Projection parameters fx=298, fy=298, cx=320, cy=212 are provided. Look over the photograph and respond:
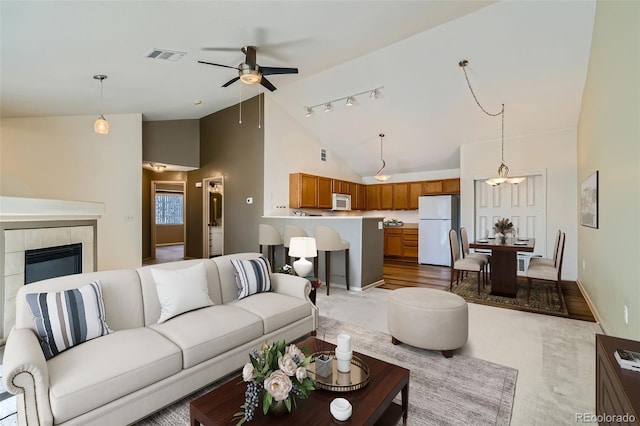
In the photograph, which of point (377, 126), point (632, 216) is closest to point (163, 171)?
point (377, 126)

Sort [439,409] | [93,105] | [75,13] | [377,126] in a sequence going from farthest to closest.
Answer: [377,126]
[93,105]
[75,13]
[439,409]

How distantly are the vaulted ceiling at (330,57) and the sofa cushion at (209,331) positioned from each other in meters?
2.65

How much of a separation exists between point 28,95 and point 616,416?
599 centimetres

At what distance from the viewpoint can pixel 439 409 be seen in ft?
6.13

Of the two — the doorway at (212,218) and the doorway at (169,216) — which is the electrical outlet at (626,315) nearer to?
A: the doorway at (212,218)

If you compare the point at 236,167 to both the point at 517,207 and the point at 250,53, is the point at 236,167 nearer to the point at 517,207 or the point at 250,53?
the point at 250,53

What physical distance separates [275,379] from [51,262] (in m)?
3.57

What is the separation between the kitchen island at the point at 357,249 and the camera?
4.80m

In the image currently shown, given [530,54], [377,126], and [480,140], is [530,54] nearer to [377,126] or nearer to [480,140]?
[480,140]

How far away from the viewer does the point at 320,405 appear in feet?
4.60

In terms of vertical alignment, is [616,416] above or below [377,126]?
below

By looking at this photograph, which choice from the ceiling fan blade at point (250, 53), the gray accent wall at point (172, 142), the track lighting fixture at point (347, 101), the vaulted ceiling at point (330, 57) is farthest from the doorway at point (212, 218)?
the ceiling fan blade at point (250, 53)

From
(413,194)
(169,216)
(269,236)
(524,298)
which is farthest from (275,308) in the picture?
(169,216)

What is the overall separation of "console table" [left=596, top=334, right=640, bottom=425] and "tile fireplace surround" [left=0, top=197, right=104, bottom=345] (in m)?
4.29
